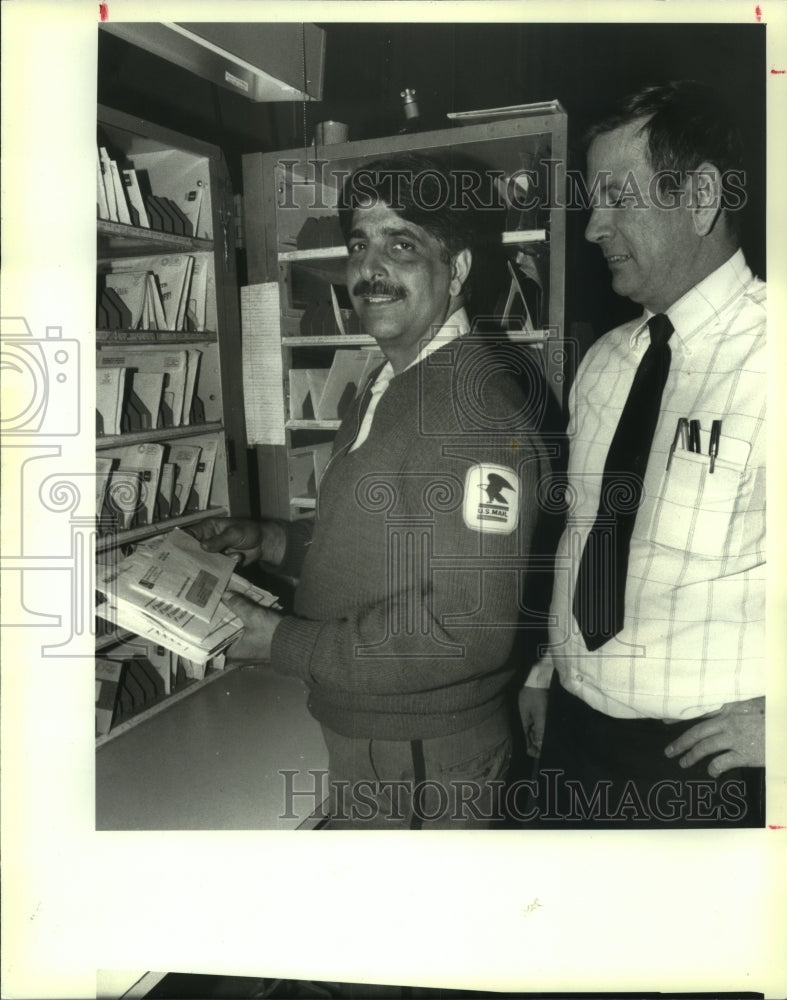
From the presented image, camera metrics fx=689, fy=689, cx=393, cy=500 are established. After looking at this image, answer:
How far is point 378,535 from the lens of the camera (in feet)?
4.52

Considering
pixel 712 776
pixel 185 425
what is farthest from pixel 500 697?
pixel 185 425

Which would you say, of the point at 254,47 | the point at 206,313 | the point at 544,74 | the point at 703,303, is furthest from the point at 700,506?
the point at 254,47

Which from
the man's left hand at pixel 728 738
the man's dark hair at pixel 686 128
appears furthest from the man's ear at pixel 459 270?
the man's left hand at pixel 728 738

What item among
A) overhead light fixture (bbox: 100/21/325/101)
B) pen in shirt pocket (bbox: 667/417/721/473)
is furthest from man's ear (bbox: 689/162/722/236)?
overhead light fixture (bbox: 100/21/325/101)

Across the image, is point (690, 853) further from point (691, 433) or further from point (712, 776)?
point (691, 433)

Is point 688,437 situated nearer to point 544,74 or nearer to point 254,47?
point 544,74

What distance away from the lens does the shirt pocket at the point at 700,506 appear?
4.29 feet

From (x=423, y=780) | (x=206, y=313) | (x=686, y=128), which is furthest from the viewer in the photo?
(x=206, y=313)

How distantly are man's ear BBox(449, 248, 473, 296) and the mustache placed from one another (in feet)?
0.33

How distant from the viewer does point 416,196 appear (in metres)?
1.36

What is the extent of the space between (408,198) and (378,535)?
2.20 ft

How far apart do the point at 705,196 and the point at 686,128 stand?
13cm

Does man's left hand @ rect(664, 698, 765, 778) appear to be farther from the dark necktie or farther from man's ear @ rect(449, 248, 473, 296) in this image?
man's ear @ rect(449, 248, 473, 296)

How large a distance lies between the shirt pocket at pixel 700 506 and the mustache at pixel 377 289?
62cm
